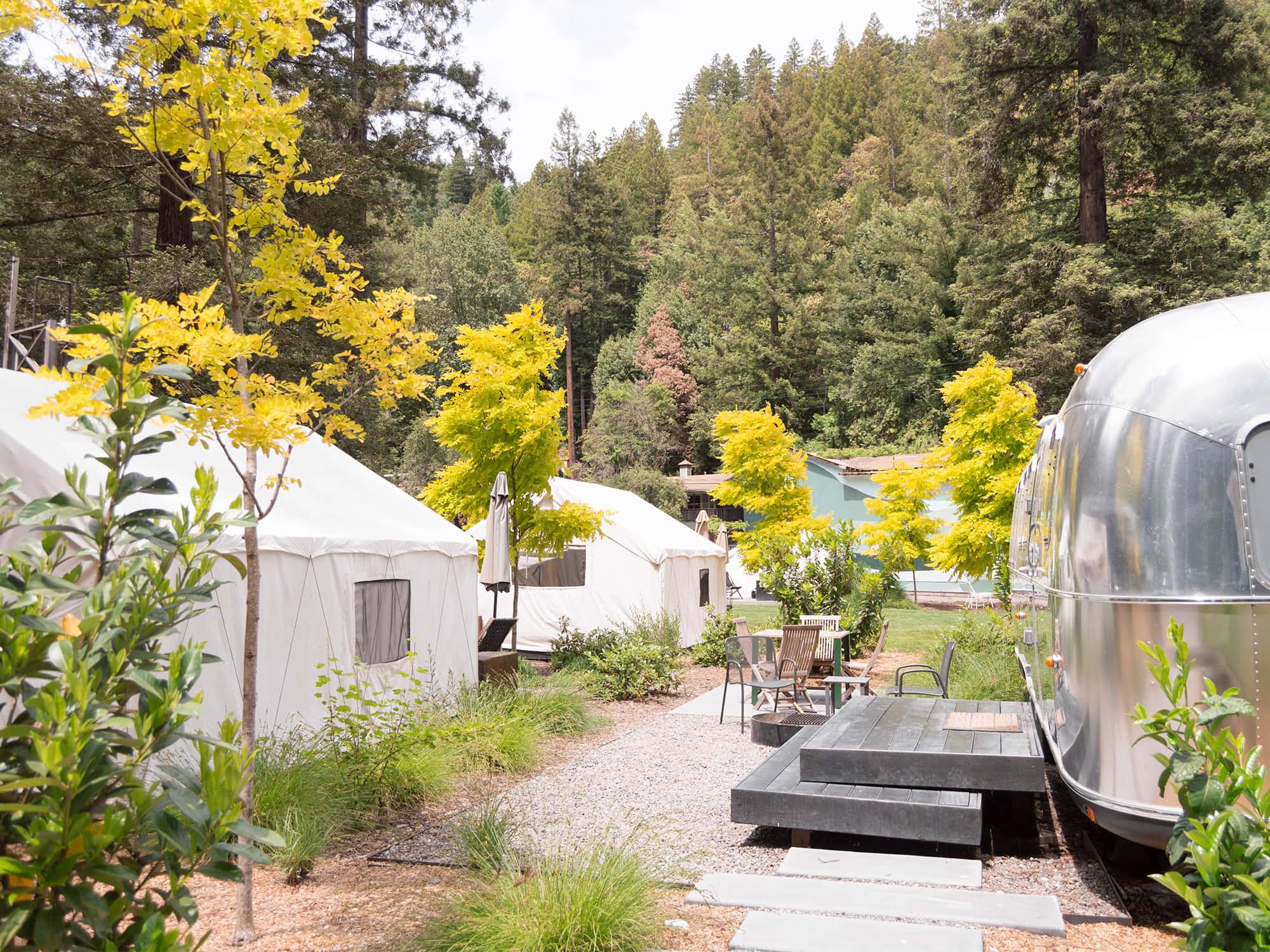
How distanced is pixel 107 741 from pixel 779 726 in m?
8.70

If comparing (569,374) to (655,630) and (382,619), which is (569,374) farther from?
(382,619)

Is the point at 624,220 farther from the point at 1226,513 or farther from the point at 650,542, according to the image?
A: the point at 1226,513

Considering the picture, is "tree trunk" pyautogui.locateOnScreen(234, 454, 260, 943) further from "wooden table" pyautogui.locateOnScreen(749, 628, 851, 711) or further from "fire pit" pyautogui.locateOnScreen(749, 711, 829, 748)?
"wooden table" pyautogui.locateOnScreen(749, 628, 851, 711)

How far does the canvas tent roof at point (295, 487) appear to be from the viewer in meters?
6.84

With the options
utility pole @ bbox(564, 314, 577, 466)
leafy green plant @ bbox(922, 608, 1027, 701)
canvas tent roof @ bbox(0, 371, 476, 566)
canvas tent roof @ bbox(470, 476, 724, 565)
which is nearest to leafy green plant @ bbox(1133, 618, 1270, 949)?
canvas tent roof @ bbox(0, 371, 476, 566)

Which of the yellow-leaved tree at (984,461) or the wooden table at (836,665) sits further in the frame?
the yellow-leaved tree at (984,461)

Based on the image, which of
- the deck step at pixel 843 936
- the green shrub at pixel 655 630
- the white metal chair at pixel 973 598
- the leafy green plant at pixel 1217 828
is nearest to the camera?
the leafy green plant at pixel 1217 828

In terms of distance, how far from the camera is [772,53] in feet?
270

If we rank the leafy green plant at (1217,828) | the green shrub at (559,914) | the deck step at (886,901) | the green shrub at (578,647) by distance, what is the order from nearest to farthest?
1. the leafy green plant at (1217,828)
2. the green shrub at (559,914)
3. the deck step at (886,901)
4. the green shrub at (578,647)

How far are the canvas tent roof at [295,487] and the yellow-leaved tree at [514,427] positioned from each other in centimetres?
236

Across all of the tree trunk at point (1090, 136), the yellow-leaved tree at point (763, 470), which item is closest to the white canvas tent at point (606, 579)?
the yellow-leaved tree at point (763, 470)

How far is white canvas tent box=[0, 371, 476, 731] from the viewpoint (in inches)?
296

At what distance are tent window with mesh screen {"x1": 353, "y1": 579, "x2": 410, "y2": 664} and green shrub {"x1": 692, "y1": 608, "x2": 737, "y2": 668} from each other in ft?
24.0

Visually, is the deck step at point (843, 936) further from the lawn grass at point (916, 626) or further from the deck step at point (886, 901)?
the lawn grass at point (916, 626)
